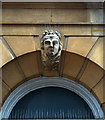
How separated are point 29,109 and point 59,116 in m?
0.66

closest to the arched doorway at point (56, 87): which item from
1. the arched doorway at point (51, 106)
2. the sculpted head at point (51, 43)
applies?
the arched doorway at point (51, 106)

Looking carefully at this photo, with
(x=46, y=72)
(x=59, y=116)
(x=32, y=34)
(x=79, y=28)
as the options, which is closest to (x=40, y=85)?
(x=46, y=72)

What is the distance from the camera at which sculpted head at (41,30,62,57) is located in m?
4.03

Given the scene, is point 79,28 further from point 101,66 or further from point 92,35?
point 101,66

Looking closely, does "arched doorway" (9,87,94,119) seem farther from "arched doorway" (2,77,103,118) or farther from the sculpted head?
the sculpted head

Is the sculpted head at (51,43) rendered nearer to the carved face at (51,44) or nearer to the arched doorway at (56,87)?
the carved face at (51,44)

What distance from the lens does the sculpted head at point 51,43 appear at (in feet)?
13.2

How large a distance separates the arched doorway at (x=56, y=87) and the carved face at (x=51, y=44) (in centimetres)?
78

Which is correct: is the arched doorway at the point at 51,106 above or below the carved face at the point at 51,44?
below

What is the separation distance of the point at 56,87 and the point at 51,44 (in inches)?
44.4

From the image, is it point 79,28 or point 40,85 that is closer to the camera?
point 79,28

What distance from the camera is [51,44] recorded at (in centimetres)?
401

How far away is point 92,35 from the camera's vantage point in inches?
165

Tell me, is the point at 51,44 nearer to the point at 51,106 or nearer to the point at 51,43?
the point at 51,43
